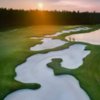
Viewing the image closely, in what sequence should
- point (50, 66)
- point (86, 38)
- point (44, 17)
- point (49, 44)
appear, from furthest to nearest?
point (44, 17) < point (86, 38) < point (49, 44) < point (50, 66)

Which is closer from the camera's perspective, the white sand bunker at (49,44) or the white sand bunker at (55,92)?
the white sand bunker at (55,92)

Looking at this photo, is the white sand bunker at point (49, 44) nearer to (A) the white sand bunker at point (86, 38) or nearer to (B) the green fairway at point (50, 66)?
(B) the green fairway at point (50, 66)

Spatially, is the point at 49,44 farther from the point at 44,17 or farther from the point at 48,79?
the point at 44,17

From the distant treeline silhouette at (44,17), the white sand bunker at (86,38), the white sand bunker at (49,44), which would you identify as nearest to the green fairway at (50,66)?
the white sand bunker at (49,44)

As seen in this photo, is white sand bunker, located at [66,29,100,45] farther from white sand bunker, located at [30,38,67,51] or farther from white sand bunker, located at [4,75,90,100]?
white sand bunker, located at [4,75,90,100]

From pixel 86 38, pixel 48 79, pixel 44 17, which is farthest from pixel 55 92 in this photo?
pixel 44 17

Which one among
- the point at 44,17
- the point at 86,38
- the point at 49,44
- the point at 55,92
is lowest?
the point at 44,17

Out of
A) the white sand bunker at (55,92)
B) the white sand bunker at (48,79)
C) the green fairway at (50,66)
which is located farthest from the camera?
the green fairway at (50,66)

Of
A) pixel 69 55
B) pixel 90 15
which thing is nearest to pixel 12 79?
pixel 69 55
